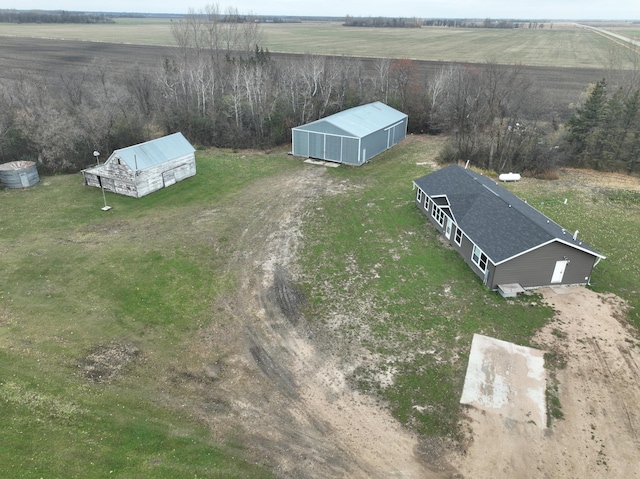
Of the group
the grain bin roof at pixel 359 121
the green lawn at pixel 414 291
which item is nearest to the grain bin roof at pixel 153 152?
the grain bin roof at pixel 359 121

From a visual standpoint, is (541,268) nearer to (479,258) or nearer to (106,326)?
(479,258)

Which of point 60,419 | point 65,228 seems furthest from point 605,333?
point 65,228

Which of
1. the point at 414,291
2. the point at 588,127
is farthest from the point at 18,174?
the point at 588,127

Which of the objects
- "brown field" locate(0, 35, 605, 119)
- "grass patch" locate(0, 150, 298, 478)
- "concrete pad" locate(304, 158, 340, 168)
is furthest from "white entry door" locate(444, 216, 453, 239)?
"brown field" locate(0, 35, 605, 119)

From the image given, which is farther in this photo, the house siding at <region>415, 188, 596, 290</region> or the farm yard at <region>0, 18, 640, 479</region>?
the house siding at <region>415, 188, 596, 290</region>

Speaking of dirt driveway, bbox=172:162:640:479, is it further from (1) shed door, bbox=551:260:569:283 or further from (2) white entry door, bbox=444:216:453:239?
(2) white entry door, bbox=444:216:453:239

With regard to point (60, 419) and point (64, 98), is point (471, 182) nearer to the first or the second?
point (60, 419)
